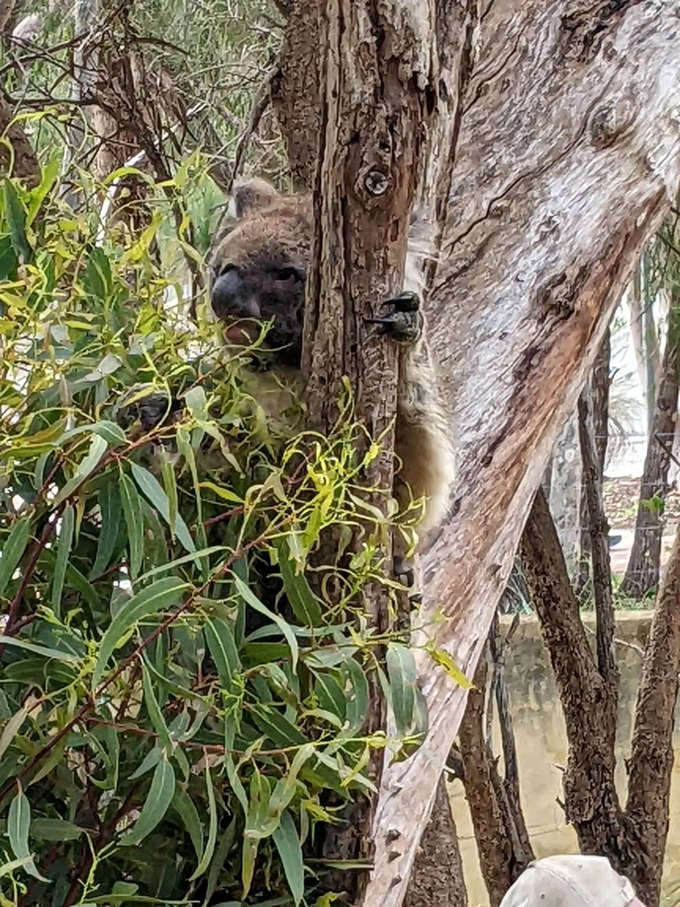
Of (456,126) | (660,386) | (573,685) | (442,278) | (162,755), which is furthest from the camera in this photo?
(660,386)

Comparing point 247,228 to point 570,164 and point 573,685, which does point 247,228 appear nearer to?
point 570,164

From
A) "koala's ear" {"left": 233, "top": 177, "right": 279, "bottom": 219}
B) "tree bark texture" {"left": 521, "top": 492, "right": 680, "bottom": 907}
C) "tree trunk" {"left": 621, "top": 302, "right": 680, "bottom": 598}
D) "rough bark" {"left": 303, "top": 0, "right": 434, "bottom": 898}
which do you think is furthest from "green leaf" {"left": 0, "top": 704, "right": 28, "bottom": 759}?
"tree trunk" {"left": 621, "top": 302, "right": 680, "bottom": 598}

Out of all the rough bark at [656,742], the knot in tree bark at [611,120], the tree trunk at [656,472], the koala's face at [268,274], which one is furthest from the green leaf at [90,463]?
the tree trunk at [656,472]

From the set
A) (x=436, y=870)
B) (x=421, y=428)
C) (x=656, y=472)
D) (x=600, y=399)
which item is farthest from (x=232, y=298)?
(x=656, y=472)

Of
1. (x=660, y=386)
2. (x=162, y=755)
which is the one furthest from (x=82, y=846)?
(x=660, y=386)

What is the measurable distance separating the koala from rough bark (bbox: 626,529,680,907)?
1.04 metres

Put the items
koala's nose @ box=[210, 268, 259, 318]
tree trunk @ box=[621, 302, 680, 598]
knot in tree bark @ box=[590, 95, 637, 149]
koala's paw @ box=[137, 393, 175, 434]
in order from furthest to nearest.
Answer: tree trunk @ box=[621, 302, 680, 598] → knot in tree bark @ box=[590, 95, 637, 149] → koala's nose @ box=[210, 268, 259, 318] → koala's paw @ box=[137, 393, 175, 434]

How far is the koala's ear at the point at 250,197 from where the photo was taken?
1238mm

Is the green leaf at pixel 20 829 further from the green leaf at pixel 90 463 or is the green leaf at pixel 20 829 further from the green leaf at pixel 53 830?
the green leaf at pixel 90 463

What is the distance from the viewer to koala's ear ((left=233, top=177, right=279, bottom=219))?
124cm

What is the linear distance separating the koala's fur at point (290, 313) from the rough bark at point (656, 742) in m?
1.03

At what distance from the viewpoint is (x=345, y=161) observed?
0.65 meters

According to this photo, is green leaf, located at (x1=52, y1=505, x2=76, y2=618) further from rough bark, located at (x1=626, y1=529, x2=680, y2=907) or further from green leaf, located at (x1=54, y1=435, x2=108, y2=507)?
rough bark, located at (x1=626, y1=529, x2=680, y2=907)

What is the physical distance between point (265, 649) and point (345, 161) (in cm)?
29
